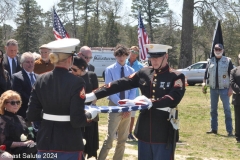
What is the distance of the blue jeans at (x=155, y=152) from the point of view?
4.34m

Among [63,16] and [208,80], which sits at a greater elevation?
[63,16]

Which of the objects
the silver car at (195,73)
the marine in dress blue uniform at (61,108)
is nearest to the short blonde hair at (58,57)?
the marine in dress blue uniform at (61,108)

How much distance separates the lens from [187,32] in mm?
27453

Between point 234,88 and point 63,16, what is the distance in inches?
1972

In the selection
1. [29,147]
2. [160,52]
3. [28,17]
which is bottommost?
[29,147]

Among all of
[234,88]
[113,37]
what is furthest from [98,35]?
[234,88]

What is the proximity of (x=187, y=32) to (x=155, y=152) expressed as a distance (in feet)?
78.2

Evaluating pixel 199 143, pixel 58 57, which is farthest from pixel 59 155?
pixel 199 143

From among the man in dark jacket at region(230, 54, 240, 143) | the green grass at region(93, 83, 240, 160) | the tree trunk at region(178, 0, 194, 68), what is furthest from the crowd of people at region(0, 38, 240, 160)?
the tree trunk at region(178, 0, 194, 68)

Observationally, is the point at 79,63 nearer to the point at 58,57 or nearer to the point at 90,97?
the point at 90,97

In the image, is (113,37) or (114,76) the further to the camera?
A: (113,37)

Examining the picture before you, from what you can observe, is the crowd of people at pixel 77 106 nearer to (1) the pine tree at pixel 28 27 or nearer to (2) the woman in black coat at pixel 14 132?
(2) the woman in black coat at pixel 14 132

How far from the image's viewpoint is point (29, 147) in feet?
16.5

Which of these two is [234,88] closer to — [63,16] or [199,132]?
[199,132]
